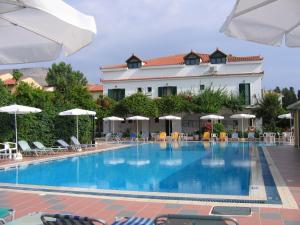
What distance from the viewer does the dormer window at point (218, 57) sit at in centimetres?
3541

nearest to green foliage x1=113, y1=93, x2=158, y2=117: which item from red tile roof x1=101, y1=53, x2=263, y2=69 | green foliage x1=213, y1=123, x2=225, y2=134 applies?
red tile roof x1=101, y1=53, x2=263, y2=69

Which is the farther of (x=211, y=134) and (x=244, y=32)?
(x=211, y=134)

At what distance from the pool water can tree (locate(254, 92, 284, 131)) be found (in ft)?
52.3

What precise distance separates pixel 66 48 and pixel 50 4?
1.00 m

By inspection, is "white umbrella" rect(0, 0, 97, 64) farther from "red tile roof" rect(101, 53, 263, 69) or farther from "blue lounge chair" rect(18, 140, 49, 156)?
"red tile roof" rect(101, 53, 263, 69)

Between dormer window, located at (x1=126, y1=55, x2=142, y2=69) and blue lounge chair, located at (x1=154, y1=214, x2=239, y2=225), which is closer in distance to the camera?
blue lounge chair, located at (x1=154, y1=214, x2=239, y2=225)

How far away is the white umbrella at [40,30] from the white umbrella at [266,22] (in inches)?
56.9

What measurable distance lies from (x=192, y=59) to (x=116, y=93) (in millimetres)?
8025

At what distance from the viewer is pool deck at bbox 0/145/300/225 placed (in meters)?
5.98

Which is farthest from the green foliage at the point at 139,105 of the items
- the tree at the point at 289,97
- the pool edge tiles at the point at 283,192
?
the tree at the point at 289,97

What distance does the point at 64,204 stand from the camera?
7.27 meters

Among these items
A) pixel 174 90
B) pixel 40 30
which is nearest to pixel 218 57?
pixel 174 90

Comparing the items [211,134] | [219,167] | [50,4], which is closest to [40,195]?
[50,4]

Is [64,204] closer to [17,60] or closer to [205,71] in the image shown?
[17,60]
